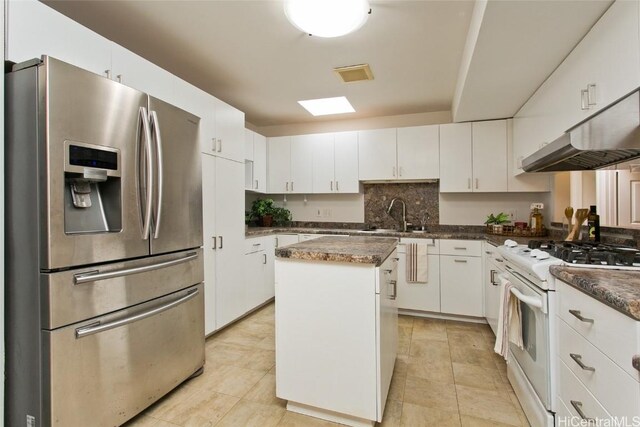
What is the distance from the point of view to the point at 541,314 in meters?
1.49

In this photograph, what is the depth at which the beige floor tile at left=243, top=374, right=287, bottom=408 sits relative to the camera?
184cm

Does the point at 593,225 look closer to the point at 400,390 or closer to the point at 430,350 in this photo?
the point at 430,350

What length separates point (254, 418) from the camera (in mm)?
1703

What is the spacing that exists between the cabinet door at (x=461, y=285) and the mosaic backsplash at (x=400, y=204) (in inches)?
31.2

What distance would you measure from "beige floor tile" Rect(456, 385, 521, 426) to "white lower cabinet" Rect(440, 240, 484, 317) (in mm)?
1281

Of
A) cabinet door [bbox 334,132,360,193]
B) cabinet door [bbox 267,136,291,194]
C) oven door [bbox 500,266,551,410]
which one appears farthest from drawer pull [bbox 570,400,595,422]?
cabinet door [bbox 267,136,291,194]

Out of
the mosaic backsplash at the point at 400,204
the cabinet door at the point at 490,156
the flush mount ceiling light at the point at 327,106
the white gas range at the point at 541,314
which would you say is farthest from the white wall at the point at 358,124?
the white gas range at the point at 541,314

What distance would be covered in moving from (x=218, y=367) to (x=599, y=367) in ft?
7.19

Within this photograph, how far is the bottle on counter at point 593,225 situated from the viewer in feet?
6.93

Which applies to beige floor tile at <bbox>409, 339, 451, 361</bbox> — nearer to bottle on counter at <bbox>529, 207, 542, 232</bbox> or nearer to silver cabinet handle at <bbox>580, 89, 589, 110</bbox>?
bottle on counter at <bbox>529, 207, 542, 232</bbox>

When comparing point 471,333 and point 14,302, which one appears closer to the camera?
point 14,302

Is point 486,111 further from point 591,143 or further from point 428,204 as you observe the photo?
point 591,143

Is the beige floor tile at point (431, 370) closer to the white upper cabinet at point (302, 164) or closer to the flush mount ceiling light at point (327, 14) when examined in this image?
the flush mount ceiling light at point (327, 14)

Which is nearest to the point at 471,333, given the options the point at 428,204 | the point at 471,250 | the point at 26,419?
the point at 471,250
